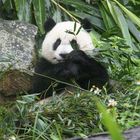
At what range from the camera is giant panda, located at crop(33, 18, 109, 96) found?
3.73m

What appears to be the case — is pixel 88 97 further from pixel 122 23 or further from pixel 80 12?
pixel 80 12

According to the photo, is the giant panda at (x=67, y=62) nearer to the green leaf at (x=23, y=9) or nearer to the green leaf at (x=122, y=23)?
the green leaf at (x=122, y=23)

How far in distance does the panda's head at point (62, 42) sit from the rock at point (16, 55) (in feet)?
0.61

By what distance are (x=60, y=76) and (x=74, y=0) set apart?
1856 mm

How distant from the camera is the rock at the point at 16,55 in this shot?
3.63 meters

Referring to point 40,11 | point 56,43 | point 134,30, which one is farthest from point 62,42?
point 134,30

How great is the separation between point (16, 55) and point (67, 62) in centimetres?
50

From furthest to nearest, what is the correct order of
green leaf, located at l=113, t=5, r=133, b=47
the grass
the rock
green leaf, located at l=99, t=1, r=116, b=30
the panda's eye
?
green leaf, located at l=99, t=1, r=116, b=30 < green leaf, located at l=113, t=5, r=133, b=47 < the panda's eye < the rock < the grass

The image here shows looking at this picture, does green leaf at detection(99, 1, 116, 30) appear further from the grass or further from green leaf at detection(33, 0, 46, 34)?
the grass

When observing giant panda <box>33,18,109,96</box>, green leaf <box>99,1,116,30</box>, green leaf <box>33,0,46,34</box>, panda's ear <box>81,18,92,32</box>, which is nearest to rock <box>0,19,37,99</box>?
giant panda <box>33,18,109,96</box>

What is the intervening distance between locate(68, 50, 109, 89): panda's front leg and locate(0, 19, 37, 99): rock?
1.16 ft

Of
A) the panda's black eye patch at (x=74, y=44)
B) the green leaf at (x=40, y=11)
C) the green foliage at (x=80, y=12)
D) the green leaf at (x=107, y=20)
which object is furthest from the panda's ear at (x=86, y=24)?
the green leaf at (x=107, y=20)

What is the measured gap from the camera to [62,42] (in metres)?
3.97

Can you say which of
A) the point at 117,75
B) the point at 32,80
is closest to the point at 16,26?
the point at 32,80
